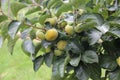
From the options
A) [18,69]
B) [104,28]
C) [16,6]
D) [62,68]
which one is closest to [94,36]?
[104,28]

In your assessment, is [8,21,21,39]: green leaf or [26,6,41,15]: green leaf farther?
[26,6,41,15]: green leaf

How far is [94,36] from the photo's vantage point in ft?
2.86

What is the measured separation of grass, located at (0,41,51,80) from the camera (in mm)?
3551

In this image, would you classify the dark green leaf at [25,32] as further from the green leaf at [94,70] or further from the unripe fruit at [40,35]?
the green leaf at [94,70]

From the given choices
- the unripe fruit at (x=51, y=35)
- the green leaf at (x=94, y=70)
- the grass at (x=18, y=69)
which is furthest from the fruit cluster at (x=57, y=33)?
the grass at (x=18, y=69)

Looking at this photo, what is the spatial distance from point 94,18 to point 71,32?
8 centimetres

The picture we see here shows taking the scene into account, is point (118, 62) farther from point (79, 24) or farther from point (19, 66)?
point (19, 66)

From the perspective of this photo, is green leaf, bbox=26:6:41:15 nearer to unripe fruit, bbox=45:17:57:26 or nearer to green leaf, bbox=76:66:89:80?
unripe fruit, bbox=45:17:57:26

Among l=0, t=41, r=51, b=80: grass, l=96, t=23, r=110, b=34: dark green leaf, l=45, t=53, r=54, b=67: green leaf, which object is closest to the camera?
l=96, t=23, r=110, b=34: dark green leaf

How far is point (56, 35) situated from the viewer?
91 centimetres

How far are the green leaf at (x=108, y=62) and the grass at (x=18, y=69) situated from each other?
2.51m

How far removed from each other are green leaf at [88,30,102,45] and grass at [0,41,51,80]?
260 cm

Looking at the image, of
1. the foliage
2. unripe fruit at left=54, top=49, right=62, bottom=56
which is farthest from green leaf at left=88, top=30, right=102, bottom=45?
unripe fruit at left=54, top=49, right=62, bottom=56

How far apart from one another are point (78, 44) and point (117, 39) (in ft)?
0.43
